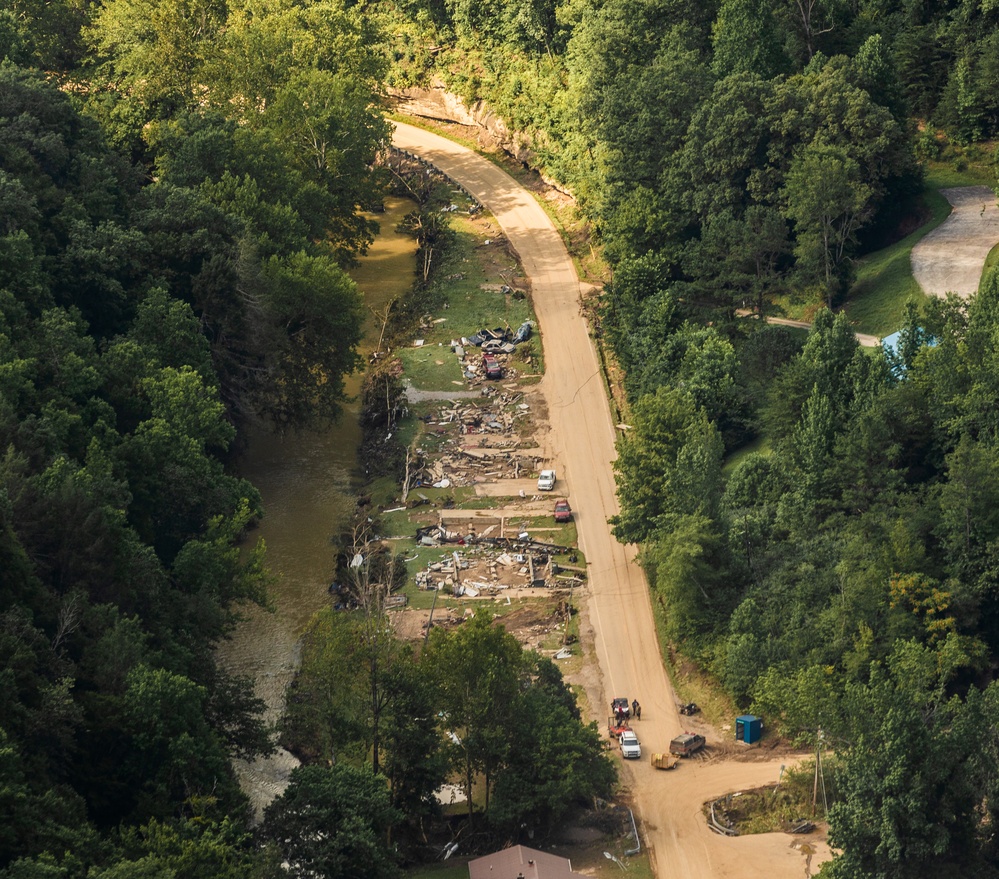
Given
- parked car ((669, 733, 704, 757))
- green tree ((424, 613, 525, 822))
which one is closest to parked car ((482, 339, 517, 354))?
parked car ((669, 733, 704, 757))

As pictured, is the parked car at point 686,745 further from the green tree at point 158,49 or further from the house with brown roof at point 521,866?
the green tree at point 158,49

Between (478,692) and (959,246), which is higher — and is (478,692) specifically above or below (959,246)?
below

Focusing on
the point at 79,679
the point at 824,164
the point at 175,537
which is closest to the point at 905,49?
the point at 824,164

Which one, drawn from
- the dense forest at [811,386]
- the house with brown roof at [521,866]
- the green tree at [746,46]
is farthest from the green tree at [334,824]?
the green tree at [746,46]

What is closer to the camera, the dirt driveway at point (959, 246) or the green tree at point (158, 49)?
the dirt driveway at point (959, 246)

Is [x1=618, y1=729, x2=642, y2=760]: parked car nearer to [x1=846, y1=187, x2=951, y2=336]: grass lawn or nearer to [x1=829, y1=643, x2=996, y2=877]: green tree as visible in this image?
[x1=829, y1=643, x2=996, y2=877]: green tree

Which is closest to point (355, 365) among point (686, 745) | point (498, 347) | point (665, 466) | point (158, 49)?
point (498, 347)

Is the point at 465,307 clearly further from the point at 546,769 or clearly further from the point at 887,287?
the point at 546,769
